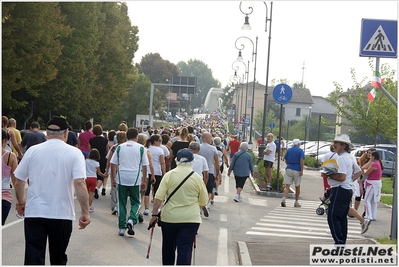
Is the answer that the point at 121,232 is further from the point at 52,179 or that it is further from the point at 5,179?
the point at 52,179

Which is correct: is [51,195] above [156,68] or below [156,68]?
below

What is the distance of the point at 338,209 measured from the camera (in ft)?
34.5

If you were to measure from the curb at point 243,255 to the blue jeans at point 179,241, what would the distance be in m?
1.80

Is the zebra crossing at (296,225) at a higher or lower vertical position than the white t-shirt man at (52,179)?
lower

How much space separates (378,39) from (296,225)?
5357mm

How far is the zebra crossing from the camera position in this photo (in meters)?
13.7

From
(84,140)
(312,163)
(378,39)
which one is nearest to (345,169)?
(378,39)

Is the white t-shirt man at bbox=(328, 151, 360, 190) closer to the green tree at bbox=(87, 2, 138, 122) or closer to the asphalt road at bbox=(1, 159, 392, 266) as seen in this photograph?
the asphalt road at bbox=(1, 159, 392, 266)

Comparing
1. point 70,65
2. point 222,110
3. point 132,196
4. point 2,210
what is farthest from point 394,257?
point 222,110

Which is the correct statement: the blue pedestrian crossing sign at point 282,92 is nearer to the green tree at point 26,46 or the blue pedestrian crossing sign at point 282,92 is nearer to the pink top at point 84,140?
the pink top at point 84,140

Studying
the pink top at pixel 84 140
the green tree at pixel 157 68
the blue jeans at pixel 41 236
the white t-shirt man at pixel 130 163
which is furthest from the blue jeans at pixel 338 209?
the green tree at pixel 157 68

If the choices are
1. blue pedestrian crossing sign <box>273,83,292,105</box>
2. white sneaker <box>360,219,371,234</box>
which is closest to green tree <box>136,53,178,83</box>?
blue pedestrian crossing sign <box>273,83,292,105</box>

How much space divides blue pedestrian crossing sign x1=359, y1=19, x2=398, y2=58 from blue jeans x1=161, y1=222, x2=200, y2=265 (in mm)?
4559

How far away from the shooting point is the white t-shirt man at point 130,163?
11719 millimetres
